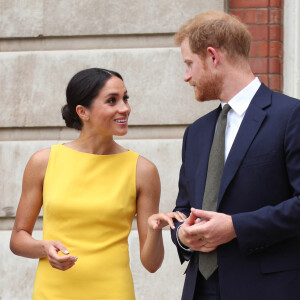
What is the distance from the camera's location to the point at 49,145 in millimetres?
5148

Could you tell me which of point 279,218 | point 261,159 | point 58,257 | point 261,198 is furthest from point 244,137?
point 58,257

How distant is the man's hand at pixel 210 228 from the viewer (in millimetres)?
2660

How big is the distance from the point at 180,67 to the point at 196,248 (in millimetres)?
2473

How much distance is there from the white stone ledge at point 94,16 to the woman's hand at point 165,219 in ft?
7.71

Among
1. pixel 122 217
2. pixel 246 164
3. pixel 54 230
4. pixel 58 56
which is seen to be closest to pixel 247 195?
pixel 246 164

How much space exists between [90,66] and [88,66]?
15 mm

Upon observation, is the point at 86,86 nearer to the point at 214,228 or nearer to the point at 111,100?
the point at 111,100

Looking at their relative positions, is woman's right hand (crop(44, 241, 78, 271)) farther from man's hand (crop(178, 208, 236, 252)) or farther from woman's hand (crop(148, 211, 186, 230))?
man's hand (crop(178, 208, 236, 252))

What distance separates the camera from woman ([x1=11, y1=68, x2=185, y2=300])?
3297mm

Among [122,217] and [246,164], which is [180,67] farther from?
[246,164]

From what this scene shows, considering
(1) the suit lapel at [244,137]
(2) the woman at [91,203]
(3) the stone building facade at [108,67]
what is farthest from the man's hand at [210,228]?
(3) the stone building facade at [108,67]

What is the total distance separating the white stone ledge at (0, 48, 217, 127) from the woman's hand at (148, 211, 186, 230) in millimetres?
2096

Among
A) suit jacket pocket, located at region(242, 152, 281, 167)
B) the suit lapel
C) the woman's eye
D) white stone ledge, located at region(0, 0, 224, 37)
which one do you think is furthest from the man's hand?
white stone ledge, located at region(0, 0, 224, 37)

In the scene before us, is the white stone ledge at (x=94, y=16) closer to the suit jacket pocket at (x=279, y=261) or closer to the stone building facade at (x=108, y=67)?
the stone building facade at (x=108, y=67)
